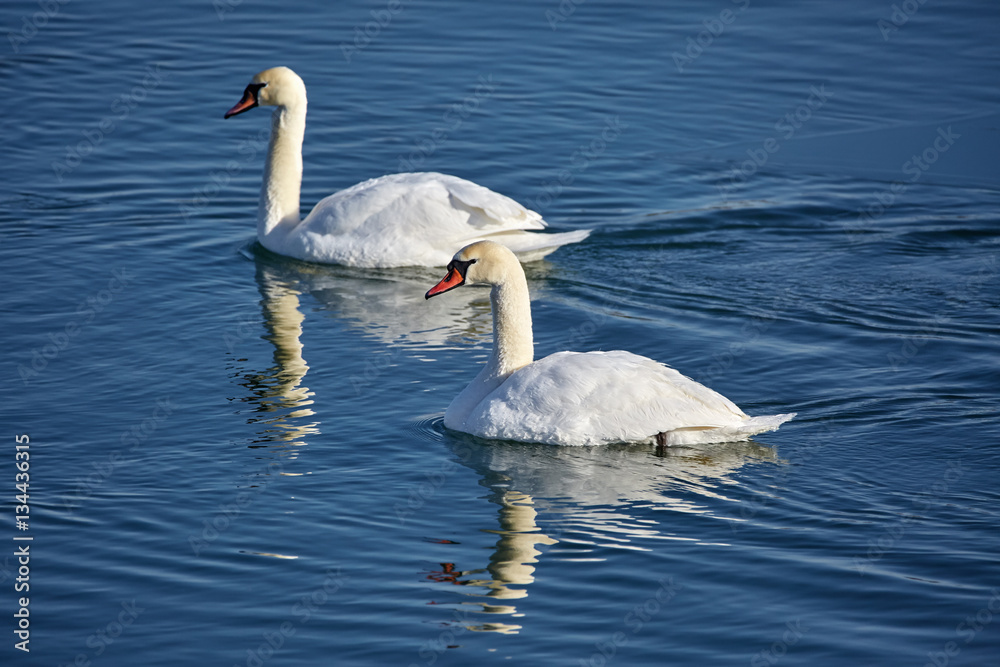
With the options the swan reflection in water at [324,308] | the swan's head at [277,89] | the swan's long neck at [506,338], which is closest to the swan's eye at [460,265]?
the swan's long neck at [506,338]

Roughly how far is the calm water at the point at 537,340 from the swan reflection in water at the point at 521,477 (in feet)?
0.09

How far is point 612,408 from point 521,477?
737 mm

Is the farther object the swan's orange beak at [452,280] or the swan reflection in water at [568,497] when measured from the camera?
the swan's orange beak at [452,280]

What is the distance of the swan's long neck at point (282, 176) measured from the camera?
13.4 metres

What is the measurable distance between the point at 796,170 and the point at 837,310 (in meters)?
4.19

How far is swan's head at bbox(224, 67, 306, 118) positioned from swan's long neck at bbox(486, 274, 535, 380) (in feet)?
17.2

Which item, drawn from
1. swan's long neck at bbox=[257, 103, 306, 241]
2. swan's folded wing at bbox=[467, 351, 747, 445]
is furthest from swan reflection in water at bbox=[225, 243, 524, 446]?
swan's folded wing at bbox=[467, 351, 747, 445]

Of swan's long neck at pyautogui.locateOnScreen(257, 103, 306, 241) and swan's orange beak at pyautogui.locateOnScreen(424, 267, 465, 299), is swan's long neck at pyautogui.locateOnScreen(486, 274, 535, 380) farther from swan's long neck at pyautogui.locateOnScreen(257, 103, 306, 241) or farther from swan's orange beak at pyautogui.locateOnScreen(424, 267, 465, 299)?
swan's long neck at pyautogui.locateOnScreen(257, 103, 306, 241)

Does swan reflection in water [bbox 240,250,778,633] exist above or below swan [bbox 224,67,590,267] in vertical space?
below

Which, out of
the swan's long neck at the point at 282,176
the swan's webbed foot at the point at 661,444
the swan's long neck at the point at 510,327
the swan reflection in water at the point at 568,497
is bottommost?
the swan reflection in water at the point at 568,497

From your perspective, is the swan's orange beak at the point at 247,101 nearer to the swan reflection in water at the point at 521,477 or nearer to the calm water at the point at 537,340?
the calm water at the point at 537,340

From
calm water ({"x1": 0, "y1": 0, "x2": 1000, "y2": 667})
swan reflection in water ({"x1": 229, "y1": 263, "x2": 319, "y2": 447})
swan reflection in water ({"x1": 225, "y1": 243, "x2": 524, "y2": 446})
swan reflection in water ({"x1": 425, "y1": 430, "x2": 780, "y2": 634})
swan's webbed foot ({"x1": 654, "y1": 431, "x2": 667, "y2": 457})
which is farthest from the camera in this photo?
swan reflection in water ({"x1": 225, "y1": 243, "x2": 524, "y2": 446})

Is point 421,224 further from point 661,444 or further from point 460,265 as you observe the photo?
point 661,444

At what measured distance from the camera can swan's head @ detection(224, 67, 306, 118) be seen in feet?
44.8
